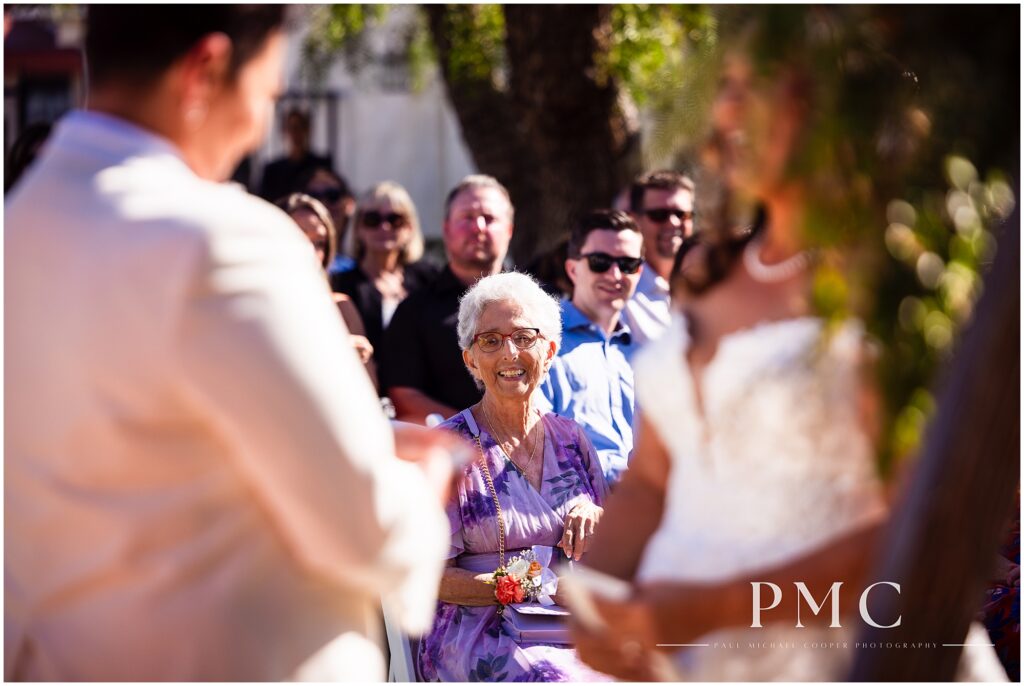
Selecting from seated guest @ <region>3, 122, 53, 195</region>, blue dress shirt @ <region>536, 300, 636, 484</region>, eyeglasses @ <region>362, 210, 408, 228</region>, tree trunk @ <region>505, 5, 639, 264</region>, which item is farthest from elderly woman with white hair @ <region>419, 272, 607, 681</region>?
tree trunk @ <region>505, 5, 639, 264</region>

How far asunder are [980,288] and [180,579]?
1.15m

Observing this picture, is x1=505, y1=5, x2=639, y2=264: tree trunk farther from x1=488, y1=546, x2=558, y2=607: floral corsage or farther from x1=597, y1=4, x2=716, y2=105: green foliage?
x1=488, y1=546, x2=558, y2=607: floral corsage

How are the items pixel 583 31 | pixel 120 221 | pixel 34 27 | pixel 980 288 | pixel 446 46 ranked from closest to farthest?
pixel 120 221 < pixel 980 288 < pixel 583 31 < pixel 446 46 < pixel 34 27

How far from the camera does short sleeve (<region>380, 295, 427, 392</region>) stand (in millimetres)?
5051

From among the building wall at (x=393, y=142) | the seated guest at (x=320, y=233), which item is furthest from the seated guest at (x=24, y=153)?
the building wall at (x=393, y=142)

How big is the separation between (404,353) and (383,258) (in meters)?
1.07

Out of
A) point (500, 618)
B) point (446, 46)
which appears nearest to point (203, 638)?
point (500, 618)

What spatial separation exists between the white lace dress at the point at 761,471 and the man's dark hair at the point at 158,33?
2.77ft

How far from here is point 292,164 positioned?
887cm

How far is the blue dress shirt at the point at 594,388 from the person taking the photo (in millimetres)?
4438

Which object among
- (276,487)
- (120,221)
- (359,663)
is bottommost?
(359,663)

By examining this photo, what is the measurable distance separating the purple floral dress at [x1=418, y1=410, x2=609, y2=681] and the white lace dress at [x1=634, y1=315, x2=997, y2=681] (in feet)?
4.89

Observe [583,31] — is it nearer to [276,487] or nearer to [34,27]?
[276,487]

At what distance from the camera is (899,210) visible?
1791 millimetres
